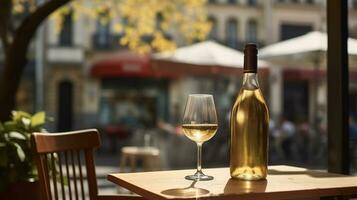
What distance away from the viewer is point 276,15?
2961 centimetres

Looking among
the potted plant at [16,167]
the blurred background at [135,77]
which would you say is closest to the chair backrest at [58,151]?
the potted plant at [16,167]

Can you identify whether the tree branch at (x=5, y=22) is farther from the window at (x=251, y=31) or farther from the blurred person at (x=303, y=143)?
the window at (x=251, y=31)

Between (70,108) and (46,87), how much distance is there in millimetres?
1426

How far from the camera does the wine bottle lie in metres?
1.91

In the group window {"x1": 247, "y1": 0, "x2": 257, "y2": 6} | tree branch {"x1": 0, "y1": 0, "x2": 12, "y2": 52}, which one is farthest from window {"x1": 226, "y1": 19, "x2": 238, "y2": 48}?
tree branch {"x1": 0, "y1": 0, "x2": 12, "y2": 52}

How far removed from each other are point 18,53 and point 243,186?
14.0 feet

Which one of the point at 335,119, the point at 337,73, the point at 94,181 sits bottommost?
the point at 94,181

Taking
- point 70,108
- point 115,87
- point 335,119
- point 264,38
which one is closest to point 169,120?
point 115,87

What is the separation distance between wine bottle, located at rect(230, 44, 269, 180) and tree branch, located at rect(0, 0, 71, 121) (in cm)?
392

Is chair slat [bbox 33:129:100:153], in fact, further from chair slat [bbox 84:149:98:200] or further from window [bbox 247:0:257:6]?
window [bbox 247:0:257:6]

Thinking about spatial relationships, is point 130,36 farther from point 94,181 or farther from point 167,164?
point 94,181

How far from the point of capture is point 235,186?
5.73 ft

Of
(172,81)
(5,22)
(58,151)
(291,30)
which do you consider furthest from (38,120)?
(291,30)

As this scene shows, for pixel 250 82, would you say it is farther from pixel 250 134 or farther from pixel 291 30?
pixel 291 30
